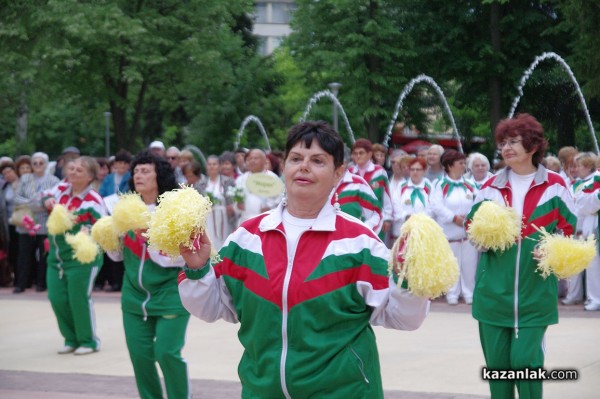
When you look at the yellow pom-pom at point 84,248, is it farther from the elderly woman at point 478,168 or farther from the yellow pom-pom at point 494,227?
the elderly woman at point 478,168

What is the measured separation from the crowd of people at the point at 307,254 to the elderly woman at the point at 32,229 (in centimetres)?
40

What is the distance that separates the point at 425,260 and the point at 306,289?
1.86ft

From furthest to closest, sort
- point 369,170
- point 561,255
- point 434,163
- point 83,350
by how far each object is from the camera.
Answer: point 434,163
point 369,170
point 83,350
point 561,255

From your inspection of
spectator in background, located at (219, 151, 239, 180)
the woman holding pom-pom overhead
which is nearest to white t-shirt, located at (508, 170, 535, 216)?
the woman holding pom-pom overhead

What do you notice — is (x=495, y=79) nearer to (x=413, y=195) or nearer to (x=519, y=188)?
(x=413, y=195)

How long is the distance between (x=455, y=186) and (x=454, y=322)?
232 cm

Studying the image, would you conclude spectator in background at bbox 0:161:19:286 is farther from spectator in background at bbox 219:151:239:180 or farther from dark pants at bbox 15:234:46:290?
spectator in background at bbox 219:151:239:180

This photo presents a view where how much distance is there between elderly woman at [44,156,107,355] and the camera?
11.4m

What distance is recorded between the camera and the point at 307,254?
4.58 metres

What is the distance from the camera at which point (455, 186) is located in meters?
14.7

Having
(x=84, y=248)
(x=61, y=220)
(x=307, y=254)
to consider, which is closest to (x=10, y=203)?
(x=61, y=220)

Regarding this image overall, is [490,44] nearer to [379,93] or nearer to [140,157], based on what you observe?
[379,93]

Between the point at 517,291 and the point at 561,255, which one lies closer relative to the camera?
the point at 561,255

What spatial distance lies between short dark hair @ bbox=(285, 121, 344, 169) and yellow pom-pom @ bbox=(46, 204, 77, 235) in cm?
708
